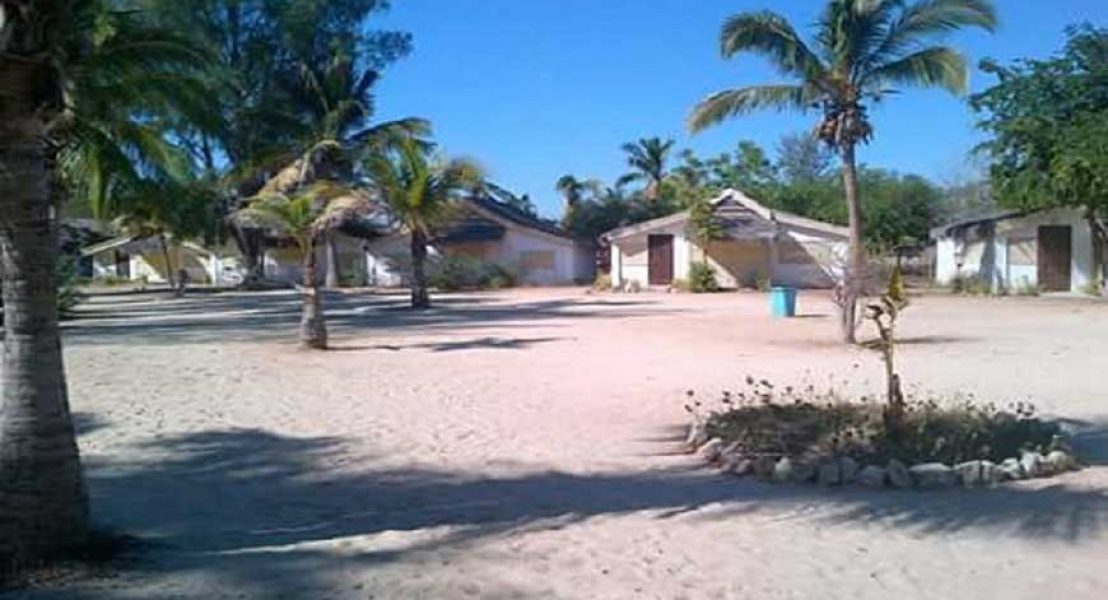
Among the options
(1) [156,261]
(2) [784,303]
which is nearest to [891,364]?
(2) [784,303]

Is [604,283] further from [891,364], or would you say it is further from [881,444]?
[881,444]

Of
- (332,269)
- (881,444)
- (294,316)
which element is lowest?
(881,444)

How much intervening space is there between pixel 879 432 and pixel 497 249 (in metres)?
44.3

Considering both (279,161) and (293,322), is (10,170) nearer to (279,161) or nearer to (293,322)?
(293,322)

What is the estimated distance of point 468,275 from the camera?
4844 centimetres

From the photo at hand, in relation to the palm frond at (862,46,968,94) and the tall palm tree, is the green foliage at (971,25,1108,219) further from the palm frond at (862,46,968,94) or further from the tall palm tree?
the tall palm tree

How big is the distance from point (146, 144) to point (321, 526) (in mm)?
11646

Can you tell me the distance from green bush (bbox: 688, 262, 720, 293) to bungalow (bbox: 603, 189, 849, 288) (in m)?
1.35

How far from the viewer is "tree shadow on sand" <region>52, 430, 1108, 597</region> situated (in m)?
6.08

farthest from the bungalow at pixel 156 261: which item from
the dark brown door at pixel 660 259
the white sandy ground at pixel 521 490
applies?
the white sandy ground at pixel 521 490

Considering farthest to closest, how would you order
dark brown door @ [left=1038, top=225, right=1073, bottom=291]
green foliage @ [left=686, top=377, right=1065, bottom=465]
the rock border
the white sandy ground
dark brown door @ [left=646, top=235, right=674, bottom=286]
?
1. dark brown door @ [left=646, top=235, right=674, bottom=286]
2. dark brown door @ [left=1038, top=225, right=1073, bottom=291]
3. green foliage @ [left=686, top=377, right=1065, bottom=465]
4. the rock border
5. the white sandy ground

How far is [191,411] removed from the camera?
11406 mm

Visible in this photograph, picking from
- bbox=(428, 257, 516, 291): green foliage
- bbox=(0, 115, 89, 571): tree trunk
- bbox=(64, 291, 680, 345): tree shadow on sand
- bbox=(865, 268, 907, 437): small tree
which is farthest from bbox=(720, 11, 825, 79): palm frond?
bbox=(428, 257, 516, 291): green foliage

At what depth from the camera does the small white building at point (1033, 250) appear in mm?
38000
